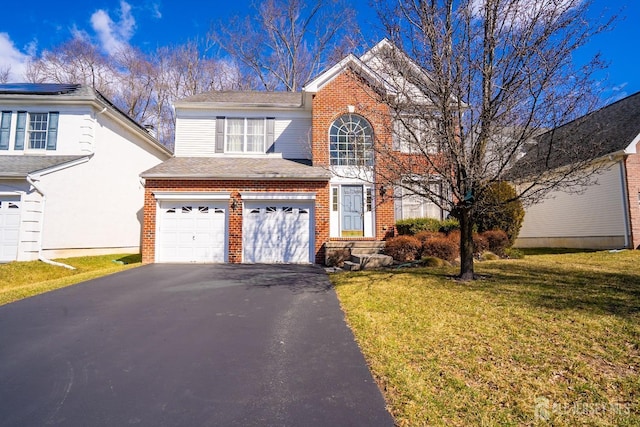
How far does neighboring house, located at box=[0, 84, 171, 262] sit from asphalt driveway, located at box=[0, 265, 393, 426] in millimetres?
6688

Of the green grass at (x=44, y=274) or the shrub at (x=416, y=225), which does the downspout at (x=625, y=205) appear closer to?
the shrub at (x=416, y=225)

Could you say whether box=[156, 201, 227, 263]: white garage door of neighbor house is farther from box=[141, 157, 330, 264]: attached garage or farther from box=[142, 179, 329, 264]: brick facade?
box=[142, 179, 329, 264]: brick facade

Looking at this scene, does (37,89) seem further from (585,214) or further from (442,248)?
(585,214)

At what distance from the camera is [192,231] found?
37.6 feet

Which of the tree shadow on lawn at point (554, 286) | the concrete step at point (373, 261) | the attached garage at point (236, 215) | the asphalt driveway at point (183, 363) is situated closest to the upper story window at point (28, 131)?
the attached garage at point (236, 215)

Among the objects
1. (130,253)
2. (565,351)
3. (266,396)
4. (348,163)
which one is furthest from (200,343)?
(130,253)

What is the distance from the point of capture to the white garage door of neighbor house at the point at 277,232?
1136 cm

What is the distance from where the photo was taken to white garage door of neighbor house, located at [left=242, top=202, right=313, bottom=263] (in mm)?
11359

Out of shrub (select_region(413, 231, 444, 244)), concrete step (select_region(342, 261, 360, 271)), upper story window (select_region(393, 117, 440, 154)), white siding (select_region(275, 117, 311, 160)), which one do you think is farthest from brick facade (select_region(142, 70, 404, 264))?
upper story window (select_region(393, 117, 440, 154))

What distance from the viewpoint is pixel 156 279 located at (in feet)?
26.6

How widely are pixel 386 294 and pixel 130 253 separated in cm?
1300

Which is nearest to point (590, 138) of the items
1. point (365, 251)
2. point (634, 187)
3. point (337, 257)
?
point (365, 251)

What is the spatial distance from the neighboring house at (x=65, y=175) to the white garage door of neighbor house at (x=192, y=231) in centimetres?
378

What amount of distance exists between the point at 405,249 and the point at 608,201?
9.97m
